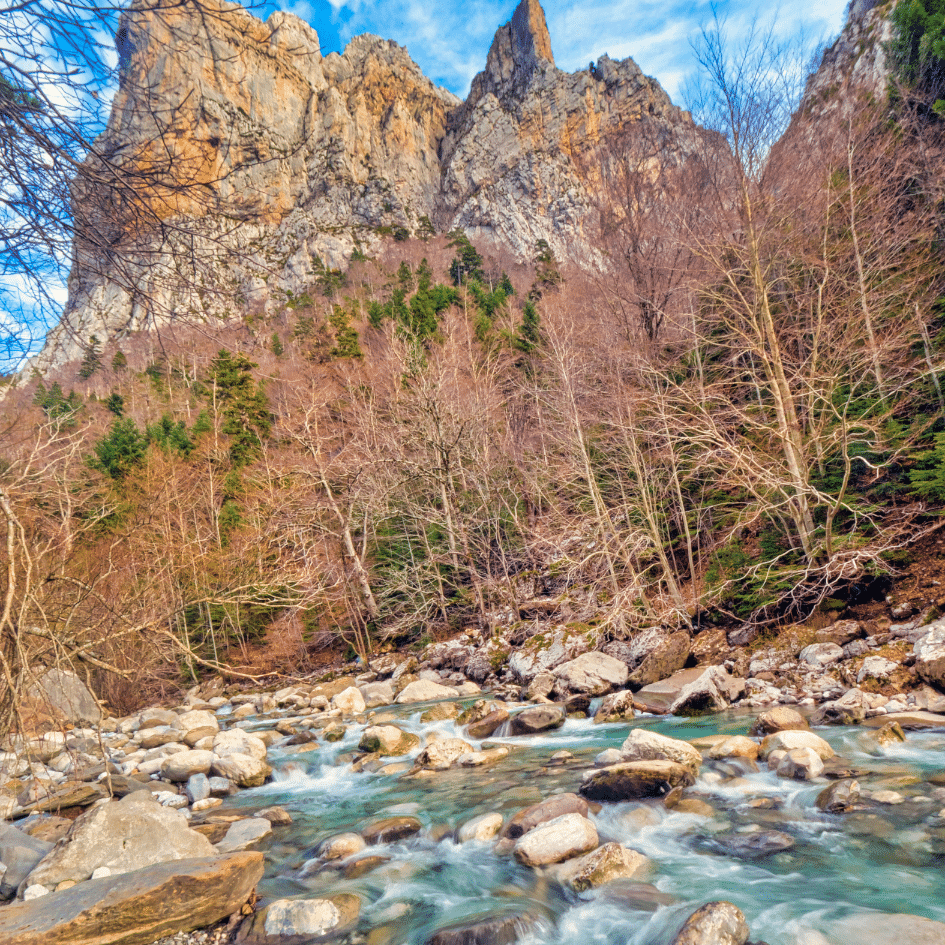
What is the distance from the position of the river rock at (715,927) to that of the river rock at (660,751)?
100 inches

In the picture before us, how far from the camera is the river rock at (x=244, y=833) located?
5301 millimetres

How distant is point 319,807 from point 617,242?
42.7 ft

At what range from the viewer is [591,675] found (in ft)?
33.6

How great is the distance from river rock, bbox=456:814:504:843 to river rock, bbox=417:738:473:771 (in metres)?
2.15

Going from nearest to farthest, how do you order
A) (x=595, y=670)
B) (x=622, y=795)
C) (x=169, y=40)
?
(x=169, y=40), (x=622, y=795), (x=595, y=670)

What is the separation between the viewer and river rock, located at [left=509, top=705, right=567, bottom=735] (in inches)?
333

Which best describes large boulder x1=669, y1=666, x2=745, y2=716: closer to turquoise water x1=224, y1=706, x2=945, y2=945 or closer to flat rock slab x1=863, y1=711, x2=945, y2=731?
turquoise water x1=224, y1=706, x2=945, y2=945

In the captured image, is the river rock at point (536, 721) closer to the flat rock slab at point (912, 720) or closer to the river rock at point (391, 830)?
the river rock at point (391, 830)

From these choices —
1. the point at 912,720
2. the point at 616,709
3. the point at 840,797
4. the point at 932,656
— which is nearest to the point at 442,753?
the point at 616,709

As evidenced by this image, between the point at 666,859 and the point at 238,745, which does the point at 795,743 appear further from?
the point at 238,745

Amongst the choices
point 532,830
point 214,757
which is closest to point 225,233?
point 532,830

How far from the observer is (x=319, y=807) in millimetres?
6613

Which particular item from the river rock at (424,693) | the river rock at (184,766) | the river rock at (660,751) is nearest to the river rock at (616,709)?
the river rock at (660,751)

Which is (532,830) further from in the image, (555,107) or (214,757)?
(555,107)
